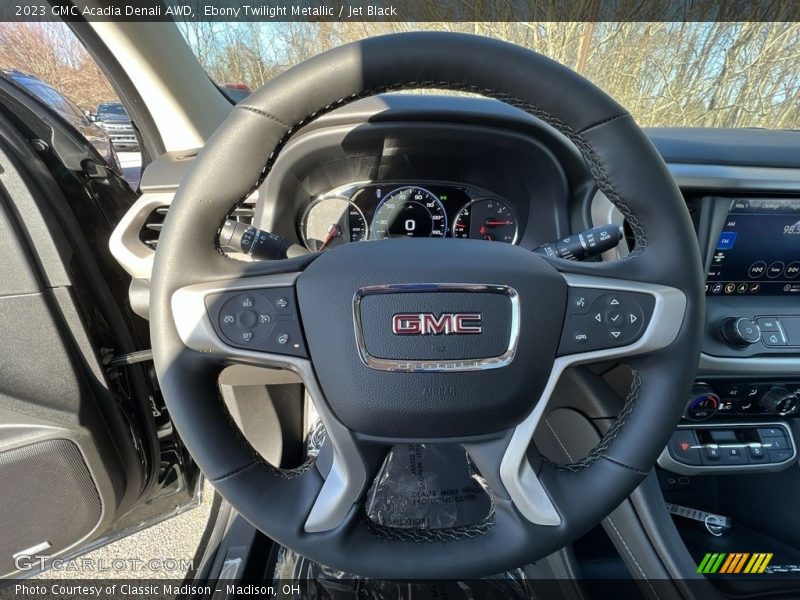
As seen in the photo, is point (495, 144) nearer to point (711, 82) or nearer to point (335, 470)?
point (335, 470)

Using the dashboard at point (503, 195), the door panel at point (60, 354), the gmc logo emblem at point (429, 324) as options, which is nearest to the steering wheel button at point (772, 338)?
the dashboard at point (503, 195)

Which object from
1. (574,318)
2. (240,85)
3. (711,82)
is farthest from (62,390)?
(711,82)

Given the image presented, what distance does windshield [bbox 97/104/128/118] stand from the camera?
1402 millimetres

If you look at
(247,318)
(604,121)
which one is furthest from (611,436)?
(247,318)

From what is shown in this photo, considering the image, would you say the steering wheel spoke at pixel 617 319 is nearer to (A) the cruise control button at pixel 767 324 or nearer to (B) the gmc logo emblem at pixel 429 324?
(B) the gmc logo emblem at pixel 429 324

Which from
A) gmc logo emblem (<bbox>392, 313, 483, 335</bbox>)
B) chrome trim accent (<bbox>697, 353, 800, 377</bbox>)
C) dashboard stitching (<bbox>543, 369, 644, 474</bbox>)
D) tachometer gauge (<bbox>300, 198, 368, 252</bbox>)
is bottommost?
chrome trim accent (<bbox>697, 353, 800, 377</bbox>)

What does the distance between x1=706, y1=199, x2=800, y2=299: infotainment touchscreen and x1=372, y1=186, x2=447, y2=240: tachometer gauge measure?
764mm

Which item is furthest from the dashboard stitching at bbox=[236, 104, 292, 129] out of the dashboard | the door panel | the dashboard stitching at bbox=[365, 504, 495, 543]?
the door panel

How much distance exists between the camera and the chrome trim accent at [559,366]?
28.1 inches

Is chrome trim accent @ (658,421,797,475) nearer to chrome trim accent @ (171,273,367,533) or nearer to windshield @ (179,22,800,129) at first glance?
chrome trim accent @ (171,273,367,533)

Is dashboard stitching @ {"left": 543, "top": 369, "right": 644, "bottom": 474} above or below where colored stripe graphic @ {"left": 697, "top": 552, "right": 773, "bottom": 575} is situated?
above

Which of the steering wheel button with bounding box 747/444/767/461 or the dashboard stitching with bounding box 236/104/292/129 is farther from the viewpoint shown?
the steering wheel button with bounding box 747/444/767/461

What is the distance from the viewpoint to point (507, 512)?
2.40ft

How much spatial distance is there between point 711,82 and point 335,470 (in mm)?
2480
